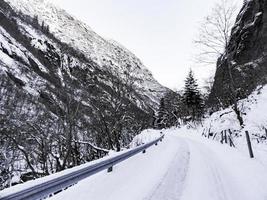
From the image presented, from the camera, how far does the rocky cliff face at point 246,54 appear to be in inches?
1081

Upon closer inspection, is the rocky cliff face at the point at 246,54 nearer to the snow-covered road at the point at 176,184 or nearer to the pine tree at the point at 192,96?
the pine tree at the point at 192,96

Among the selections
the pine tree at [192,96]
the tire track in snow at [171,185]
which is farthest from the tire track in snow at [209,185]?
the pine tree at [192,96]

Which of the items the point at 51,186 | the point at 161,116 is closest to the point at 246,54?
the point at 51,186

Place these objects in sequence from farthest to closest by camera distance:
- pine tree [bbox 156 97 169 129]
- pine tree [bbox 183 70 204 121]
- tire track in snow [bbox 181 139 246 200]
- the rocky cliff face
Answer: pine tree [bbox 156 97 169 129] → pine tree [bbox 183 70 204 121] → the rocky cliff face → tire track in snow [bbox 181 139 246 200]

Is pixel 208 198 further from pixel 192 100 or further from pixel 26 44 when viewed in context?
pixel 26 44

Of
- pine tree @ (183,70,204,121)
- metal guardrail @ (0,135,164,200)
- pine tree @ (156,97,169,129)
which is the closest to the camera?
metal guardrail @ (0,135,164,200)

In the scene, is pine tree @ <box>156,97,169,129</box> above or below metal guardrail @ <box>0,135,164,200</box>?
above

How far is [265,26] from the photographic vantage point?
37531 mm

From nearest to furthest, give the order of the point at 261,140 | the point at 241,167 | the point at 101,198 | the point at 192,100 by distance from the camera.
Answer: the point at 101,198
the point at 241,167
the point at 261,140
the point at 192,100

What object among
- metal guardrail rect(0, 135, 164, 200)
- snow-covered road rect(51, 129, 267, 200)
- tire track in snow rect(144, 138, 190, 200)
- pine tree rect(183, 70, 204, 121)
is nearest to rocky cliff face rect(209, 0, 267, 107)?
pine tree rect(183, 70, 204, 121)

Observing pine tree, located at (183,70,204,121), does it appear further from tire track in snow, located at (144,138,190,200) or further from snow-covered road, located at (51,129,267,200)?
tire track in snow, located at (144,138,190,200)

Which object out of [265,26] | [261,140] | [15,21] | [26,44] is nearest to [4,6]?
[15,21]

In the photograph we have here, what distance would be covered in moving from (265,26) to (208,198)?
127 feet

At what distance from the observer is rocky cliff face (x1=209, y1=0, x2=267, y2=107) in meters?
27.5
